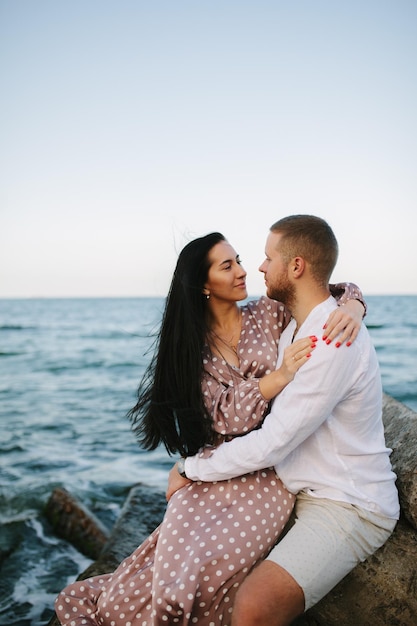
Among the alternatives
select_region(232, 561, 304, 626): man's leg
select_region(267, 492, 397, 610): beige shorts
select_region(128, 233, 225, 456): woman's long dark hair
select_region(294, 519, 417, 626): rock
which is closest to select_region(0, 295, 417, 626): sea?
select_region(128, 233, 225, 456): woman's long dark hair

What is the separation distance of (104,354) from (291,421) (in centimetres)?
2600

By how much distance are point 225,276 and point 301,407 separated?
3.71ft

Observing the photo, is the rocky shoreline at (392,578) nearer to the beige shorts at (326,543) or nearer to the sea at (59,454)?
the beige shorts at (326,543)

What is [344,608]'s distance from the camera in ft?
10.3

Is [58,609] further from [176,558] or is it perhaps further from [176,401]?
[176,401]

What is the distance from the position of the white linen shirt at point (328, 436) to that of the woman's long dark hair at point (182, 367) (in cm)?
32

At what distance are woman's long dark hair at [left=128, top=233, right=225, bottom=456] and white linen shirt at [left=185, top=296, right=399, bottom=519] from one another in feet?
1.05

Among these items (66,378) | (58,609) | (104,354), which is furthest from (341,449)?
(104,354)

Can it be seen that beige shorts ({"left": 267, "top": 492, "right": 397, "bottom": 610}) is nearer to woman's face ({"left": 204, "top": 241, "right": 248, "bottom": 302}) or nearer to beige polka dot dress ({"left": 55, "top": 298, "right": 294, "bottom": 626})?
beige polka dot dress ({"left": 55, "top": 298, "right": 294, "bottom": 626})

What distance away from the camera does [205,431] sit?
3.31 m

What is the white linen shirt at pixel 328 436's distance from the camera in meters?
2.81

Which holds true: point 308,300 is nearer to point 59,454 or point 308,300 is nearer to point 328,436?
point 328,436

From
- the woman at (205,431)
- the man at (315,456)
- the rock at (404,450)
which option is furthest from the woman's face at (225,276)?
the rock at (404,450)

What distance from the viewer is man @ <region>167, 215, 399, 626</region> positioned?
265 centimetres
